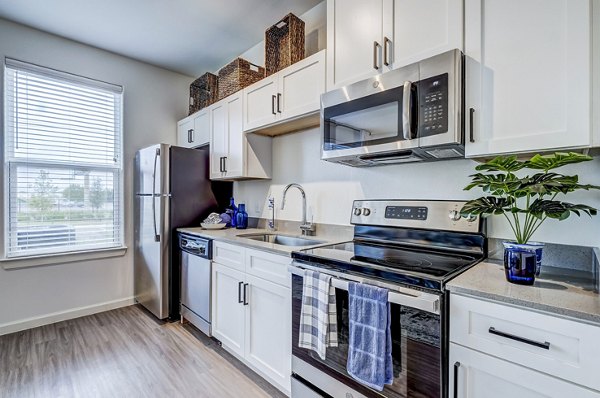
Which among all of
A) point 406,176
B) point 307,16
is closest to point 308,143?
point 406,176

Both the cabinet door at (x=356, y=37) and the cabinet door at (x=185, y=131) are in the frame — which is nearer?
the cabinet door at (x=356, y=37)

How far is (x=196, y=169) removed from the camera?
3037mm

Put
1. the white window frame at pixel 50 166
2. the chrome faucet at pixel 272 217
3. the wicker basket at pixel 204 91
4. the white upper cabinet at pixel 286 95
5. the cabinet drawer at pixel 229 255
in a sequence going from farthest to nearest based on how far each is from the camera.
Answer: the wicker basket at pixel 204 91 < the chrome faucet at pixel 272 217 < the white window frame at pixel 50 166 < the cabinet drawer at pixel 229 255 < the white upper cabinet at pixel 286 95

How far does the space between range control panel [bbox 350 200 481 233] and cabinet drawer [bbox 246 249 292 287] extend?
0.58 m

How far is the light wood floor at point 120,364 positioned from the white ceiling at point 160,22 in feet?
8.81

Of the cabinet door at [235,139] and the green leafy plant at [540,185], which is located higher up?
the cabinet door at [235,139]

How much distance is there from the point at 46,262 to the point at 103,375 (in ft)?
4.71

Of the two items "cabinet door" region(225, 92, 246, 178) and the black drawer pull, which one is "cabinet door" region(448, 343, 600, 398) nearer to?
the black drawer pull

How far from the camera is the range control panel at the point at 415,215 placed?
5.09ft

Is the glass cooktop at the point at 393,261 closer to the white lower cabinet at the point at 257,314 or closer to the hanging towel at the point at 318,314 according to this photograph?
the hanging towel at the point at 318,314

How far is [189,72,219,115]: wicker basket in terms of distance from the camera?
316 cm

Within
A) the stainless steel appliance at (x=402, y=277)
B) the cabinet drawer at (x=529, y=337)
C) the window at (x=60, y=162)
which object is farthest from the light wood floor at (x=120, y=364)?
the cabinet drawer at (x=529, y=337)

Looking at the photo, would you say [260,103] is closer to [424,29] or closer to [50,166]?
[424,29]

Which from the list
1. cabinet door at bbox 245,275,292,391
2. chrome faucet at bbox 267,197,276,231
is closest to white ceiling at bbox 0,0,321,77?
chrome faucet at bbox 267,197,276,231
